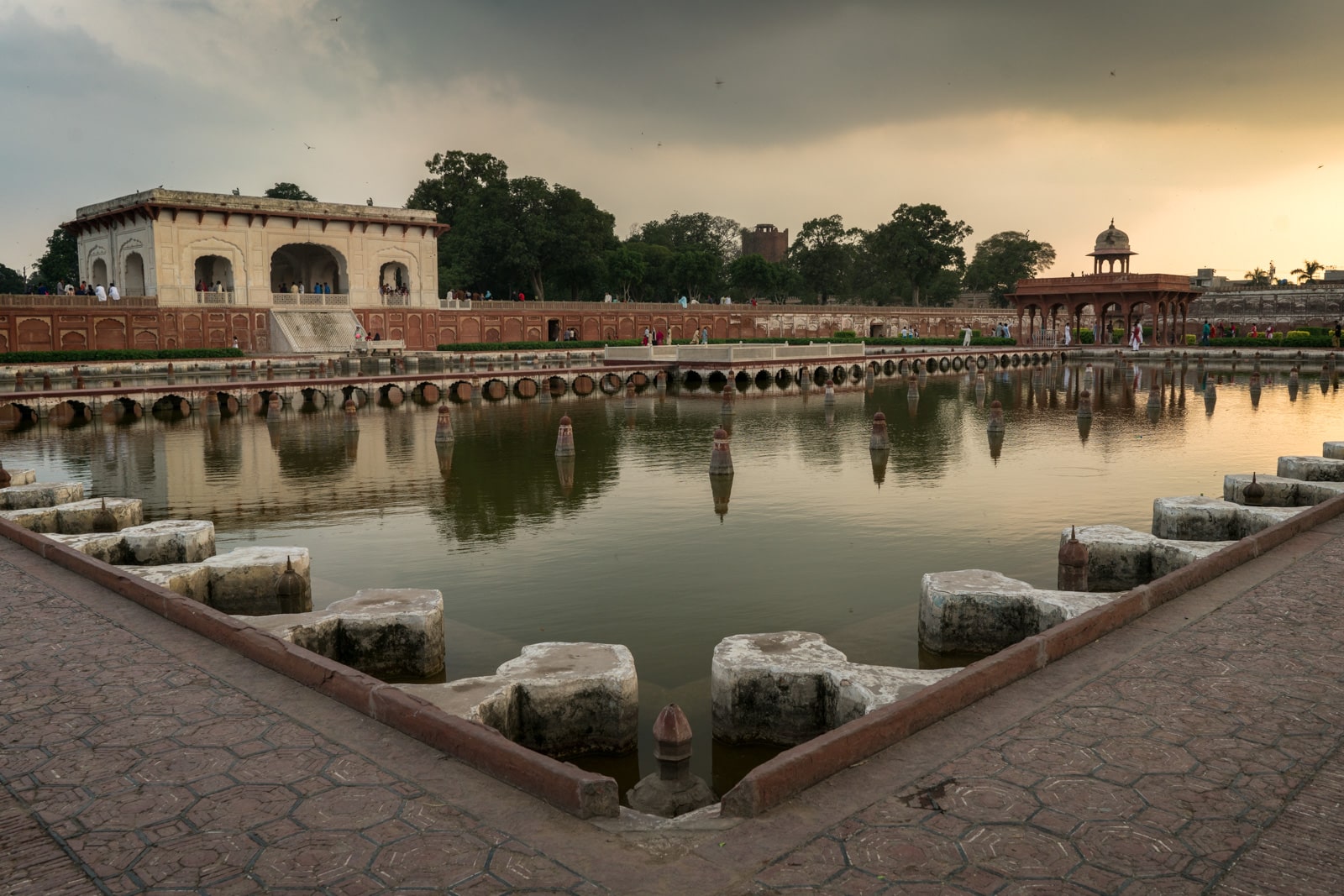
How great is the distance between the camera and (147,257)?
4053cm

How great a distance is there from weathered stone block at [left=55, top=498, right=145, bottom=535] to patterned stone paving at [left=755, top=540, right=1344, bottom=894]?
9.92 metres

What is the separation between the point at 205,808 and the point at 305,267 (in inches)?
2010

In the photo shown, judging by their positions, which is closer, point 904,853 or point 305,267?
point 904,853

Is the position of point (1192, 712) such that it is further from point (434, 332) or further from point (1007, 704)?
point (434, 332)

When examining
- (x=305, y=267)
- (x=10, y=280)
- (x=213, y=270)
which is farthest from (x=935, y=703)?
(x=10, y=280)

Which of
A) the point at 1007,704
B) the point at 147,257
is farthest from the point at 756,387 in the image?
the point at 1007,704

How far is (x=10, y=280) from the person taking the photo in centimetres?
7962

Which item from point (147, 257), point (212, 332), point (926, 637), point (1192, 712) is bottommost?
point (926, 637)

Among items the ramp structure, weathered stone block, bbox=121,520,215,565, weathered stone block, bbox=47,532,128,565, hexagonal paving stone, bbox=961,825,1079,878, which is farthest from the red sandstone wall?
hexagonal paving stone, bbox=961,825,1079,878

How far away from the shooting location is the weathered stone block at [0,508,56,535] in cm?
1033

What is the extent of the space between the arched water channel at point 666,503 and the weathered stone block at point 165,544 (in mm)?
1248

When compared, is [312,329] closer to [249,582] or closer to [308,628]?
[249,582]

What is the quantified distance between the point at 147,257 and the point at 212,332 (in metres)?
4.00

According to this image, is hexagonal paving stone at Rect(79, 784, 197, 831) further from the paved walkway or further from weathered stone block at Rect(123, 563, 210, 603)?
weathered stone block at Rect(123, 563, 210, 603)
